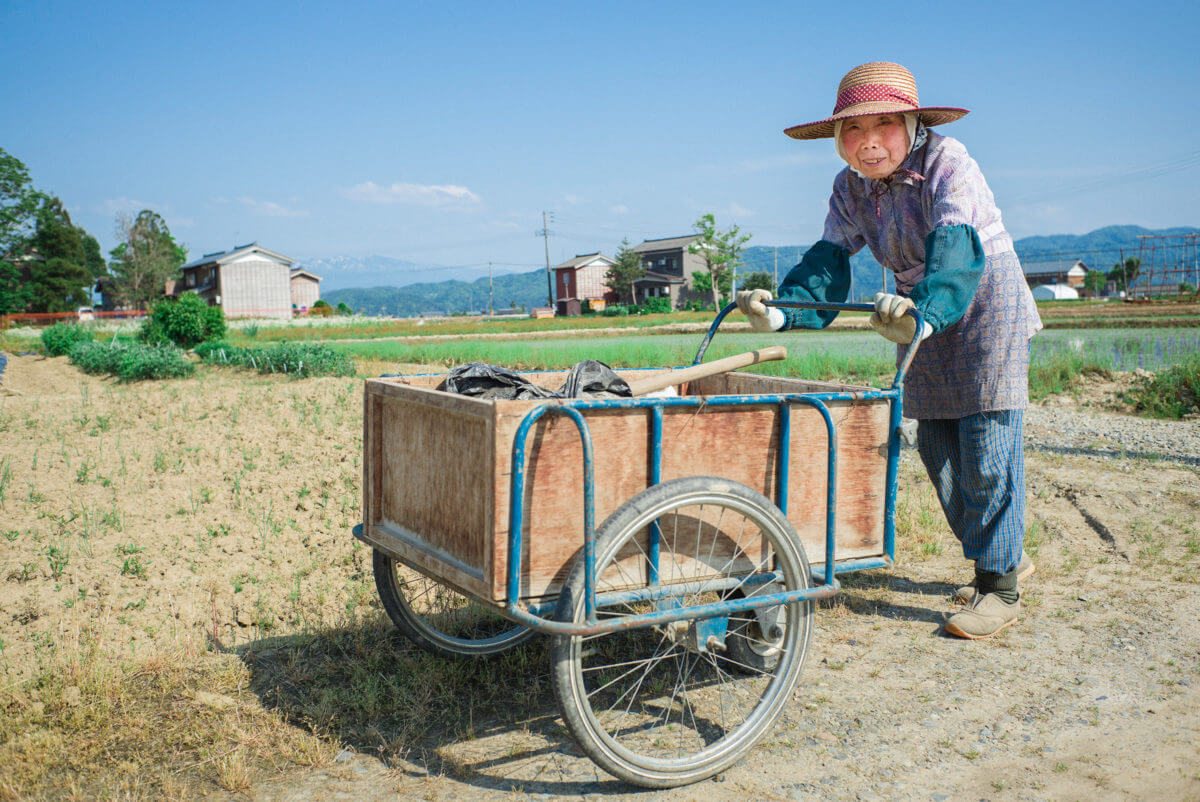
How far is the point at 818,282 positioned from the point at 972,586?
1.42m

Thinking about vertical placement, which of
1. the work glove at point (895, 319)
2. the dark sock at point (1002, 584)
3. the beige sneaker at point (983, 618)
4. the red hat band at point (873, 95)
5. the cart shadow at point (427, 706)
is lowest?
the cart shadow at point (427, 706)

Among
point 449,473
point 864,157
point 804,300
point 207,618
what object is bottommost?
point 207,618

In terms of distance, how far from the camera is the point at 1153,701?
2590mm

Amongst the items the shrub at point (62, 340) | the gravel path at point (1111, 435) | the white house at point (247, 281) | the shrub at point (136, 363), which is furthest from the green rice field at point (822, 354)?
the white house at point (247, 281)

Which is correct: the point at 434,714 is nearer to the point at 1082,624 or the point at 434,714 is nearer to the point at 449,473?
the point at 449,473

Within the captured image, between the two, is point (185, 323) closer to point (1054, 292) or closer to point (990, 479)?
point (990, 479)

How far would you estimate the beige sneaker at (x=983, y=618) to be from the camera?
3.12m

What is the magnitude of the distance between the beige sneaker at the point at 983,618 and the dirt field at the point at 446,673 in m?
0.07

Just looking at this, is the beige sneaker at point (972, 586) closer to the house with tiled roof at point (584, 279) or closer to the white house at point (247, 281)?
the white house at point (247, 281)

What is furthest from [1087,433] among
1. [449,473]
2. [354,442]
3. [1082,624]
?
[449,473]

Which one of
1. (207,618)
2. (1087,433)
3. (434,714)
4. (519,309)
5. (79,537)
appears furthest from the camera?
(519,309)

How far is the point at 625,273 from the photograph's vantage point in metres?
59.0

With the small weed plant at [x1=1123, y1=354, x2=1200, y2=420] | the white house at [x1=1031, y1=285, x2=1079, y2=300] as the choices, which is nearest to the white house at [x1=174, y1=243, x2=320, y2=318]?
the small weed plant at [x1=1123, y1=354, x2=1200, y2=420]

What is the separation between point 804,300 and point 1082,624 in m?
1.69
